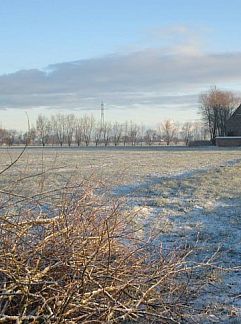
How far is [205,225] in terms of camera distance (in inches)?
390

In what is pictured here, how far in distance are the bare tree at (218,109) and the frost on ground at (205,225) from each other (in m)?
74.2

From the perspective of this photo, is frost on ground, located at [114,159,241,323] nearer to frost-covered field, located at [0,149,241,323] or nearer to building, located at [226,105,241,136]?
frost-covered field, located at [0,149,241,323]

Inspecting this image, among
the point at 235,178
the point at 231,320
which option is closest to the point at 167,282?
the point at 231,320

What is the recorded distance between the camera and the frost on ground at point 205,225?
18.2 ft

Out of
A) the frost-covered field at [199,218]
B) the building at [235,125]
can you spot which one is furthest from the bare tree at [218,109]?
the frost-covered field at [199,218]

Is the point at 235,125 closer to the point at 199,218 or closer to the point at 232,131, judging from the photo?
the point at 232,131

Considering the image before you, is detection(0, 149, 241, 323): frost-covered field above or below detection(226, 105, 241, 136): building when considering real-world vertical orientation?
below

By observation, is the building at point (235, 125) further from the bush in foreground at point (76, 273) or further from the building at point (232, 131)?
the bush in foreground at point (76, 273)

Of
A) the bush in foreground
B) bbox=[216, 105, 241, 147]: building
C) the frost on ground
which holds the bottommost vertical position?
the frost on ground

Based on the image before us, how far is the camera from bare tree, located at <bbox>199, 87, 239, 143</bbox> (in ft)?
303

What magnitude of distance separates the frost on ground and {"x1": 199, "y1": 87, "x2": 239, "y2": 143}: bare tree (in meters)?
74.2

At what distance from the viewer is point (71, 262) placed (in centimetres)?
426

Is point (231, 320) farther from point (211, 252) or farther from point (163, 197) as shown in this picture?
point (163, 197)

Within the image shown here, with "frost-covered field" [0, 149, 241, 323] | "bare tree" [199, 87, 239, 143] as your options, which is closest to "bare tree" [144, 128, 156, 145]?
"bare tree" [199, 87, 239, 143]
